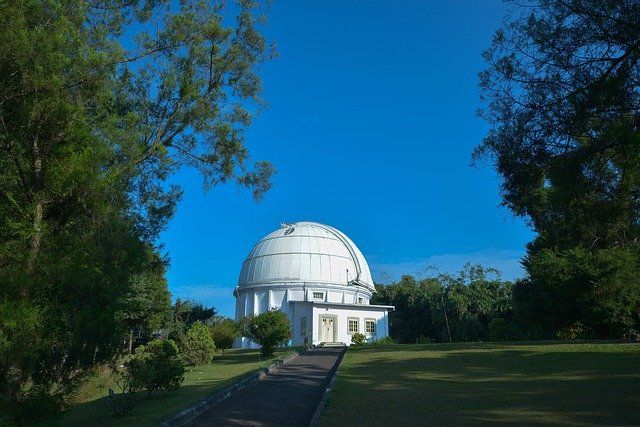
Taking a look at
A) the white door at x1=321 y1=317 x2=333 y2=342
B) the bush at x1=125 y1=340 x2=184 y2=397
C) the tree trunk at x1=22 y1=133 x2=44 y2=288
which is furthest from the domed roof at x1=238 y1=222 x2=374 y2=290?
the tree trunk at x1=22 y1=133 x2=44 y2=288

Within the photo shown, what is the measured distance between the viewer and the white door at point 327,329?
141ft

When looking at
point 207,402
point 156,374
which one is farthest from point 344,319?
point 207,402

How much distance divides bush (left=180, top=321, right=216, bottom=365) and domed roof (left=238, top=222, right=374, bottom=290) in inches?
855

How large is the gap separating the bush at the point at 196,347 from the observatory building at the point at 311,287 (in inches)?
722

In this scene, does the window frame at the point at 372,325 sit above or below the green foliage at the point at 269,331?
above

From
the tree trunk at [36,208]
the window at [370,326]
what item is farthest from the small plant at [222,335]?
the tree trunk at [36,208]

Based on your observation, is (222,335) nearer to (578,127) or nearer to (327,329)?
(327,329)

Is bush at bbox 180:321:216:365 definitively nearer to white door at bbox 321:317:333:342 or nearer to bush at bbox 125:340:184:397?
bush at bbox 125:340:184:397

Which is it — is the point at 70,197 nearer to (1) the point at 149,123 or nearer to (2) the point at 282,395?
(1) the point at 149,123

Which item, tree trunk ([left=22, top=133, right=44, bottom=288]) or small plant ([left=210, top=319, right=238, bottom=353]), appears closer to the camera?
tree trunk ([left=22, top=133, right=44, bottom=288])

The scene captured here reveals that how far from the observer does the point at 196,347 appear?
76.7 feet

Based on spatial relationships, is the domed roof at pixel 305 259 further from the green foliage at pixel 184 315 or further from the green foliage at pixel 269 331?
the green foliage at pixel 269 331

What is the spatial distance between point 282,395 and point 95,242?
5149 mm

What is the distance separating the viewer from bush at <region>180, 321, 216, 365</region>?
2322cm
